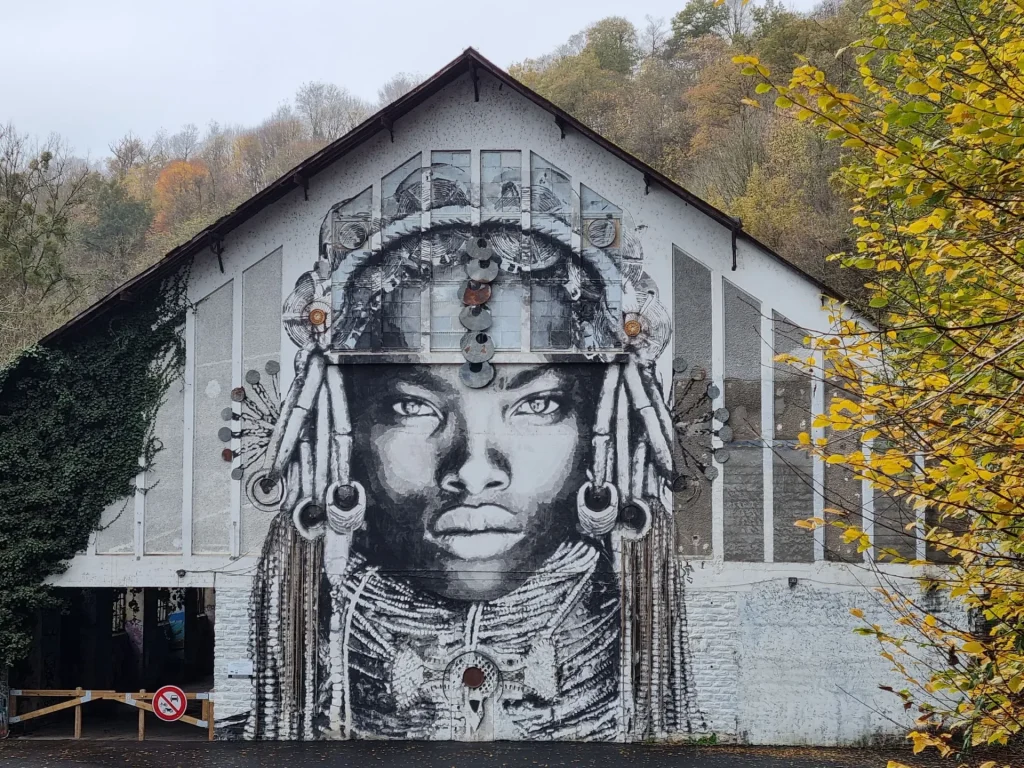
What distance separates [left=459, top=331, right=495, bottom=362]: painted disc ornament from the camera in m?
15.4

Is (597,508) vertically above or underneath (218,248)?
underneath

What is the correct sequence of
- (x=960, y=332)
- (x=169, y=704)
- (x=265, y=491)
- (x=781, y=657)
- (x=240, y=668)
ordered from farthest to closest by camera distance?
(x=265, y=491) → (x=240, y=668) → (x=781, y=657) → (x=169, y=704) → (x=960, y=332)

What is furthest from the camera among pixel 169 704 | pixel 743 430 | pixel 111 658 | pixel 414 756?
pixel 111 658

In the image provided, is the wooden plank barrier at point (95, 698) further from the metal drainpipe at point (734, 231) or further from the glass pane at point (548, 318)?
the metal drainpipe at point (734, 231)

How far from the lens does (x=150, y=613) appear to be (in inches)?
829

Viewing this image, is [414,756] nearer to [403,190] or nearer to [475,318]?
[475,318]

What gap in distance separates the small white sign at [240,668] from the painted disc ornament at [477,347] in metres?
5.73

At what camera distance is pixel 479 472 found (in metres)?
15.5

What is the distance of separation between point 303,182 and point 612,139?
103 feet

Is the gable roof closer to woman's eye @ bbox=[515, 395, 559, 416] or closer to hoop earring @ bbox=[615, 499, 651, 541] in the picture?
woman's eye @ bbox=[515, 395, 559, 416]

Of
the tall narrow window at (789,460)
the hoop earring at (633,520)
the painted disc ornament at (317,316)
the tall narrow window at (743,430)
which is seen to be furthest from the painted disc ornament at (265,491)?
the tall narrow window at (789,460)

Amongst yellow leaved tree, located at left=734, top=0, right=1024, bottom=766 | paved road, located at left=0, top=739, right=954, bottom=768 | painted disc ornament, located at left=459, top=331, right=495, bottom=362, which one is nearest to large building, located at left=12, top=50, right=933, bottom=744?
painted disc ornament, located at left=459, top=331, right=495, bottom=362

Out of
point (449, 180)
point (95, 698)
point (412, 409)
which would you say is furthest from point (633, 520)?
point (95, 698)

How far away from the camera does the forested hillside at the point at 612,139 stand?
1053 inches
